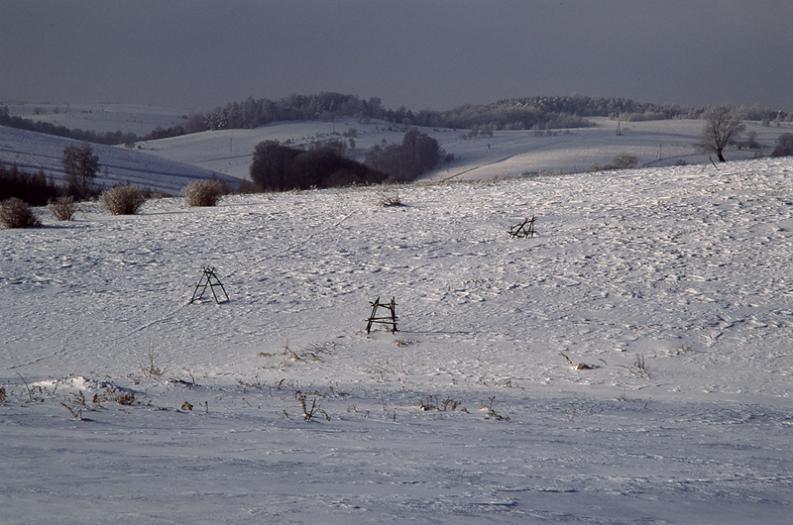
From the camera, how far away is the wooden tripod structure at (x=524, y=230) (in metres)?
15.2

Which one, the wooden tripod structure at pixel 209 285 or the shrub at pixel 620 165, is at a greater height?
the shrub at pixel 620 165

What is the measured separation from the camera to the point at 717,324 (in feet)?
35.9

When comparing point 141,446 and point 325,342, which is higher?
point 141,446

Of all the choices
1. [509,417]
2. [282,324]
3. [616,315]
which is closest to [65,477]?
[509,417]

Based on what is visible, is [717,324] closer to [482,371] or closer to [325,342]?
[482,371]

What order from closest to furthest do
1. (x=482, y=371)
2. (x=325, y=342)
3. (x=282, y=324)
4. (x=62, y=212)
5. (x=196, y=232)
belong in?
(x=482, y=371)
(x=325, y=342)
(x=282, y=324)
(x=196, y=232)
(x=62, y=212)

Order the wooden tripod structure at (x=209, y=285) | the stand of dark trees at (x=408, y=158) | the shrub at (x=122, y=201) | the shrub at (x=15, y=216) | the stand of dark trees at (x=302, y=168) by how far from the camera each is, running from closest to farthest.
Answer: the wooden tripod structure at (x=209, y=285), the shrub at (x=15, y=216), the shrub at (x=122, y=201), the stand of dark trees at (x=302, y=168), the stand of dark trees at (x=408, y=158)

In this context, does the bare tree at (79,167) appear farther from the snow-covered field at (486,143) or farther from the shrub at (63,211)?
the shrub at (63,211)

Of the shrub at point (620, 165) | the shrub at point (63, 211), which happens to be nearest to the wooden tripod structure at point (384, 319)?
the shrub at point (63, 211)

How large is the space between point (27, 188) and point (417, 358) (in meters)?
28.6

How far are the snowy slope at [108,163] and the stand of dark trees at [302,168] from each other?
9.23 m

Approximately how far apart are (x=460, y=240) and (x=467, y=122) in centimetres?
8382

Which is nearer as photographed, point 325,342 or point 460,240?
point 325,342

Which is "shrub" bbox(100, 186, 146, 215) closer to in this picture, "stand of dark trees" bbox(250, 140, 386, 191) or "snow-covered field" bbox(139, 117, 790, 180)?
"stand of dark trees" bbox(250, 140, 386, 191)
